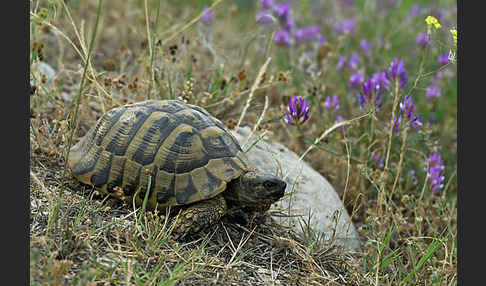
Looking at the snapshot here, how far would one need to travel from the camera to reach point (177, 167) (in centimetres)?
282

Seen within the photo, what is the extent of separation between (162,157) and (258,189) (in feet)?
1.82

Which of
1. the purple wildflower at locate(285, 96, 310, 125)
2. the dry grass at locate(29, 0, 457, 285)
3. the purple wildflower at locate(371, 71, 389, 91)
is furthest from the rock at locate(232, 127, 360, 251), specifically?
the purple wildflower at locate(371, 71, 389, 91)

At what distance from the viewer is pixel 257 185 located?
2.74 metres

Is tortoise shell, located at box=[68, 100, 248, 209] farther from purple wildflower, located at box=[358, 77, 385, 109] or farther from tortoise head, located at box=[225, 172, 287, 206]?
purple wildflower, located at box=[358, 77, 385, 109]

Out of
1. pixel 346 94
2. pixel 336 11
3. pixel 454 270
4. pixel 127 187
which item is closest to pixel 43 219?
pixel 127 187

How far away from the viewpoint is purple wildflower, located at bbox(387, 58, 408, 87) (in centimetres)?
380

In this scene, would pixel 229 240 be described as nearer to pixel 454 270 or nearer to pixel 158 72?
pixel 454 270

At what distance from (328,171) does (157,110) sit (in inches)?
72.2

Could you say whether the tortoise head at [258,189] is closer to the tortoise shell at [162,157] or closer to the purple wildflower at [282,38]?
the tortoise shell at [162,157]

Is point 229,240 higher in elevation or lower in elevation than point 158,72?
lower

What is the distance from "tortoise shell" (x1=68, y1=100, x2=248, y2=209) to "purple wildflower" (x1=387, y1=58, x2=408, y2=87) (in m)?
1.48

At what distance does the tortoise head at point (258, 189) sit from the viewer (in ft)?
8.94

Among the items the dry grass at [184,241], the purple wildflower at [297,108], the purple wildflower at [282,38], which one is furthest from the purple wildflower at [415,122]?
the purple wildflower at [282,38]

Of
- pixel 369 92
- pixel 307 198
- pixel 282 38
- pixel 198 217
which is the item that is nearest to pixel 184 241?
pixel 198 217
